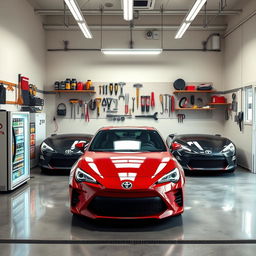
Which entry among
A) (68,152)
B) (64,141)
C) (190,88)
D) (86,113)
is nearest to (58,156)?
(68,152)

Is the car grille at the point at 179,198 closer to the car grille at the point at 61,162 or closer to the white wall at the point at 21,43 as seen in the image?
the car grille at the point at 61,162

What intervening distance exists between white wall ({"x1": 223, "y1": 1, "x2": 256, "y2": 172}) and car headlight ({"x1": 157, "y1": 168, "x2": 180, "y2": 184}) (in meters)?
4.05

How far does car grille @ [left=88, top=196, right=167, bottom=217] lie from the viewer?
119 inches

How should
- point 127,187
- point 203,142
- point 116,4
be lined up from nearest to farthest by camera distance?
1. point 127,187
2. point 203,142
3. point 116,4

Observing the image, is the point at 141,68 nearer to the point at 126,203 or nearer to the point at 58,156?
the point at 58,156

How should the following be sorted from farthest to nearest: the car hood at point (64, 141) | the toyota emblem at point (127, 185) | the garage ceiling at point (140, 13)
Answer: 1. the garage ceiling at point (140, 13)
2. the car hood at point (64, 141)
3. the toyota emblem at point (127, 185)

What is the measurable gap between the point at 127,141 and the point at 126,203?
1.34 m

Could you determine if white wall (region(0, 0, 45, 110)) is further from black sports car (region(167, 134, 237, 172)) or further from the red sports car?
black sports car (region(167, 134, 237, 172))

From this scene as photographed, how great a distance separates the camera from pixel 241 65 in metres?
7.39

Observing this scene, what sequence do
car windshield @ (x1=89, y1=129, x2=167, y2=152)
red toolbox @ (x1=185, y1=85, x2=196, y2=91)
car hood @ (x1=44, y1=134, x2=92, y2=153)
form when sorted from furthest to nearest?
red toolbox @ (x1=185, y1=85, x2=196, y2=91), car hood @ (x1=44, y1=134, x2=92, y2=153), car windshield @ (x1=89, y1=129, x2=167, y2=152)

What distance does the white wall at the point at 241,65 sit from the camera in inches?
267

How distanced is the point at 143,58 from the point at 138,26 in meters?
0.92

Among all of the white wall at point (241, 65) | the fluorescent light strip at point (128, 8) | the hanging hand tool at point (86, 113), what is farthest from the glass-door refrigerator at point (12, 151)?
the white wall at point (241, 65)

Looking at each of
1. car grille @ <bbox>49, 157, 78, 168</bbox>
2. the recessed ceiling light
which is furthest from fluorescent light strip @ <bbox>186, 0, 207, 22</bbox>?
car grille @ <bbox>49, 157, 78, 168</bbox>
